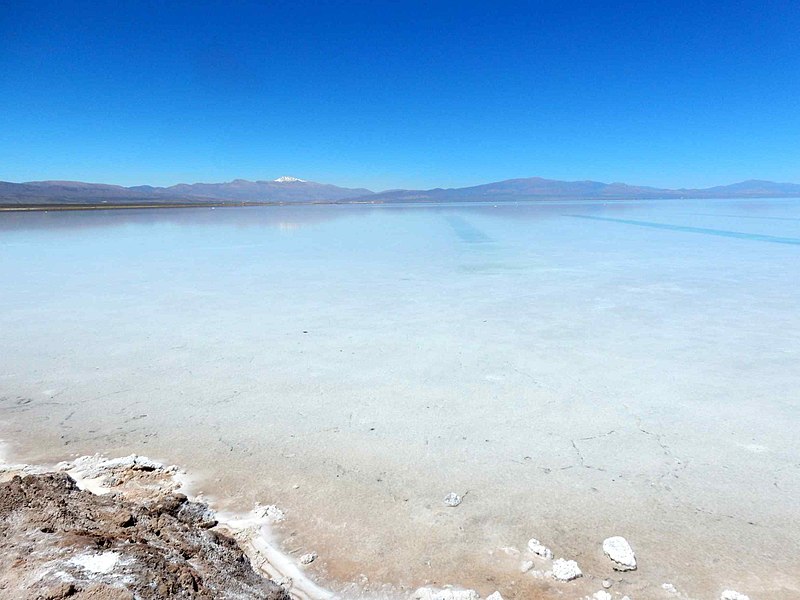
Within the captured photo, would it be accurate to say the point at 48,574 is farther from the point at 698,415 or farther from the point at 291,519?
the point at 698,415

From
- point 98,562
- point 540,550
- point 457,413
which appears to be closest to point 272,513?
point 98,562

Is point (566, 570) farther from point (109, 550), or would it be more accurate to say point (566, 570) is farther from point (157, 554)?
point (109, 550)

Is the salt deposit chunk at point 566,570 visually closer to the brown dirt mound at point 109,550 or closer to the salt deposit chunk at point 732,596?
the salt deposit chunk at point 732,596

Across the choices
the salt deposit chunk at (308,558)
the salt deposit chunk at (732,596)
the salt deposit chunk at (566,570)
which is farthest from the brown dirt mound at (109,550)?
the salt deposit chunk at (732,596)

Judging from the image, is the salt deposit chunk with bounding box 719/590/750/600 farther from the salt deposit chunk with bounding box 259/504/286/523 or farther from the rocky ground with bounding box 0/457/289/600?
the salt deposit chunk with bounding box 259/504/286/523

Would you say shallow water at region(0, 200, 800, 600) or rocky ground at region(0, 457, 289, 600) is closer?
rocky ground at region(0, 457, 289, 600)

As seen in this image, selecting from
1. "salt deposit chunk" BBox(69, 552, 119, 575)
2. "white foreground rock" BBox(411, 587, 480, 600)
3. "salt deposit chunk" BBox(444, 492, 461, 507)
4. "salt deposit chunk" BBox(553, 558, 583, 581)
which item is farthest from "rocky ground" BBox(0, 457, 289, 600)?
"salt deposit chunk" BBox(553, 558, 583, 581)
